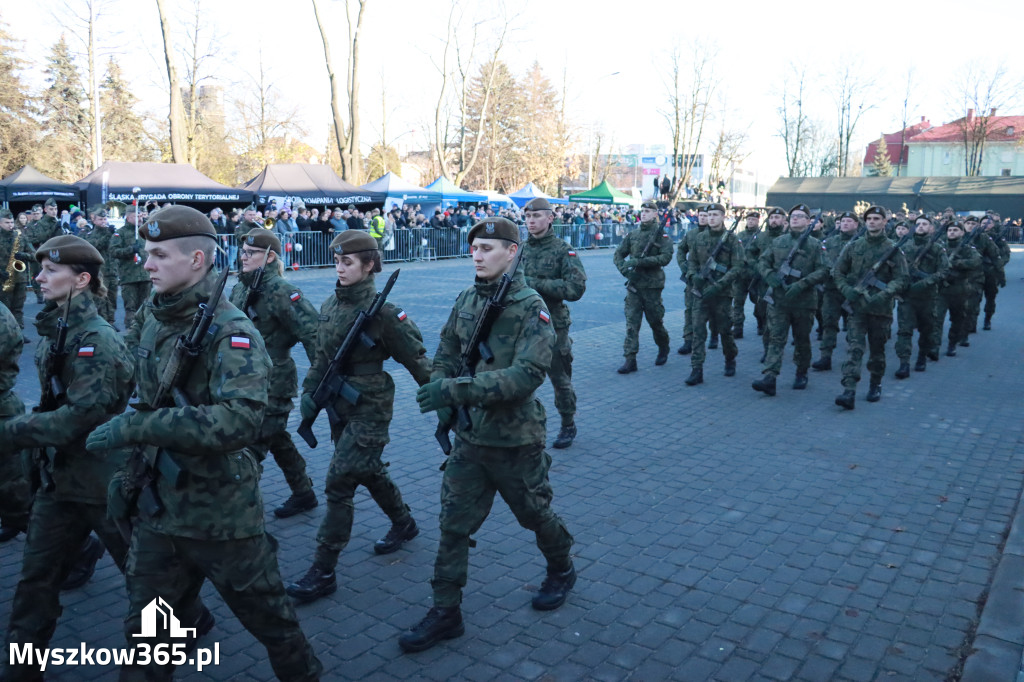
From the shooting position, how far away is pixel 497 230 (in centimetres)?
416

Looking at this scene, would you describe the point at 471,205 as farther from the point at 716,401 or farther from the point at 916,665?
the point at 916,665

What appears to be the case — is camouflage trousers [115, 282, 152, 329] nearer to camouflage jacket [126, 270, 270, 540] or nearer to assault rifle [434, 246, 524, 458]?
assault rifle [434, 246, 524, 458]

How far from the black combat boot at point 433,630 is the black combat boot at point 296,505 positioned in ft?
6.15

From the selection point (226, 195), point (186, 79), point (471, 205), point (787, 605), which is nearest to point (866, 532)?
point (787, 605)

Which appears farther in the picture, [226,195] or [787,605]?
[226,195]

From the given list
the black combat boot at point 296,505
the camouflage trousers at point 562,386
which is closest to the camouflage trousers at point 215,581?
the black combat boot at point 296,505

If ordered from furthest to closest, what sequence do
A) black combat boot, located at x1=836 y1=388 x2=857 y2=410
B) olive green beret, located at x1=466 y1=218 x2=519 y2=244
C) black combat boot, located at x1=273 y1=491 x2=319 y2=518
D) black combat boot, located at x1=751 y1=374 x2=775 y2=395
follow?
black combat boot, located at x1=751 y1=374 x2=775 y2=395, black combat boot, located at x1=836 y1=388 x2=857 y2=410, black combat boot, located at x1=273 y1=491 x2=319 y2=518, olive green beret, located at x1=466 y1=218 x2=519 y2=244

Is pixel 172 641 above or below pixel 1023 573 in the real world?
above

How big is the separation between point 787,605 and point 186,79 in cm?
4420

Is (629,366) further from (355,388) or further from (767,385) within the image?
(355,388)

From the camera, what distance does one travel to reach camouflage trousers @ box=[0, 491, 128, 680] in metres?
3.52

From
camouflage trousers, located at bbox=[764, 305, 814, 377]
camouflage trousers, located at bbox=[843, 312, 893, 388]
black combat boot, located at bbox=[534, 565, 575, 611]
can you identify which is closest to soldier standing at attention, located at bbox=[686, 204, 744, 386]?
camouflage trousers, located at bbox=[764, 305, 814, 377]

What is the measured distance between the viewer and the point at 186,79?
42.3 m

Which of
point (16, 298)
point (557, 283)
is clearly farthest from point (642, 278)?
point (16, 298)
